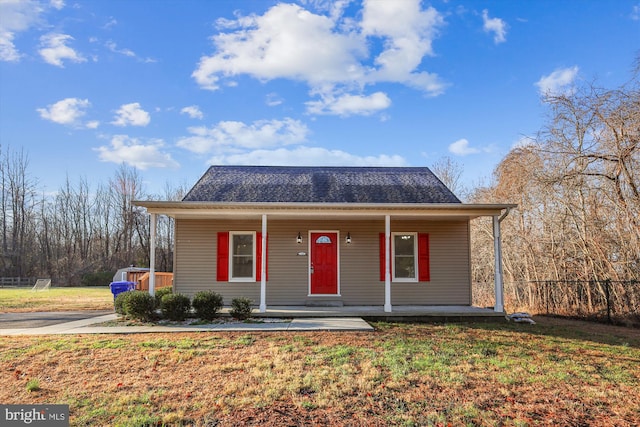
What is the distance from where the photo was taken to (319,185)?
11.6 metres

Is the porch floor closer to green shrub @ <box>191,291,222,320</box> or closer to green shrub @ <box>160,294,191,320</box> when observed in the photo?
green shrub @ <box>191,291,222,320</box>

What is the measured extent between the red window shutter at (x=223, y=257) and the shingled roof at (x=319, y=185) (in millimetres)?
1038

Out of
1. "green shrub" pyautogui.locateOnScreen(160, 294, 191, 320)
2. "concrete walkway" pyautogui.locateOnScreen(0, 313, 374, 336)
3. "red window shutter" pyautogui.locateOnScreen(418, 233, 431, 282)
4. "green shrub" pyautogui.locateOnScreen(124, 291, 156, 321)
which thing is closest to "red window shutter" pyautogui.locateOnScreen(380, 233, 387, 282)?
"red window shutter" pyautogui.locateOnScreen(418, 233, 431, 282)

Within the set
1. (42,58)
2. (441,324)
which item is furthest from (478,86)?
(42,58)

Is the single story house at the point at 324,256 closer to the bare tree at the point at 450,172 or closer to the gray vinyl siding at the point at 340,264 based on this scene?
the gray vinyl siding at the point at 340,264

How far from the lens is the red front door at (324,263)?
1064 centimetres

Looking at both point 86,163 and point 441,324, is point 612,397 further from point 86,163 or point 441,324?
point 86,163

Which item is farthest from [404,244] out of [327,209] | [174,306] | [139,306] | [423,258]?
[139,306]

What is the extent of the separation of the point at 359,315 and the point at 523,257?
7048 mm

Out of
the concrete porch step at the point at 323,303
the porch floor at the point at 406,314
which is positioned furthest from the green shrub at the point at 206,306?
the concrete porch step at the point at 323,303

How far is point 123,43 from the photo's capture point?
11062mm

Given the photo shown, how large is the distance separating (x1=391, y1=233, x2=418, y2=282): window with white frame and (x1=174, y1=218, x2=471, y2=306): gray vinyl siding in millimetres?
199

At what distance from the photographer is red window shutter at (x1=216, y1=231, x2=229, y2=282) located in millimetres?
10531

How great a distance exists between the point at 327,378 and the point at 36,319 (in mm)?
8828
